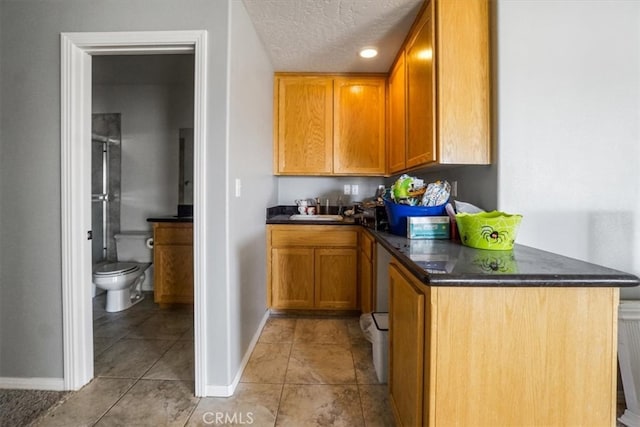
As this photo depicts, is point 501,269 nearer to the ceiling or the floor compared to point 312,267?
nearer to the ceiling

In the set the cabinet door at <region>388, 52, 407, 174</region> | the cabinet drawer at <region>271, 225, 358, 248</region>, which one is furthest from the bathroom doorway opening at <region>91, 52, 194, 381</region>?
the cabinet door at <region>388, 52, 407, 174</region>

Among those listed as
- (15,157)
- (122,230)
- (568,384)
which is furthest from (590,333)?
(122,230)

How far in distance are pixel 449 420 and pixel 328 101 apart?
2610 mm

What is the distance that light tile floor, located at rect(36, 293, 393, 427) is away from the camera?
1431mm

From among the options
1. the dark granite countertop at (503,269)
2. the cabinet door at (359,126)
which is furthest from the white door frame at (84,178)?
the cabinet door at (359,126)

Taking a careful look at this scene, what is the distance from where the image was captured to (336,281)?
260cm

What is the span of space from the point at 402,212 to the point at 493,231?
1.55 feet

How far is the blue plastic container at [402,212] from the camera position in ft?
5.20

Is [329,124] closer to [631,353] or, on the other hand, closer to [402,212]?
[402,212]

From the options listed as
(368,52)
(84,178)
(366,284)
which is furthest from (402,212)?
(84,178)

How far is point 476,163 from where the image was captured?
5.25ft

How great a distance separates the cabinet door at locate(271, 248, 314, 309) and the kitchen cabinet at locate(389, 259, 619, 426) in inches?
69.6

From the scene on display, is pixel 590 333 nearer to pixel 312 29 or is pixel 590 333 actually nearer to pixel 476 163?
pixel 476 163

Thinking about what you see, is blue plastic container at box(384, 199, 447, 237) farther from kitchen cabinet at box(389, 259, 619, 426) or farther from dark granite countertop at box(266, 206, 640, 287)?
kitchen cabinet at box(389, 259, 619, 426)
